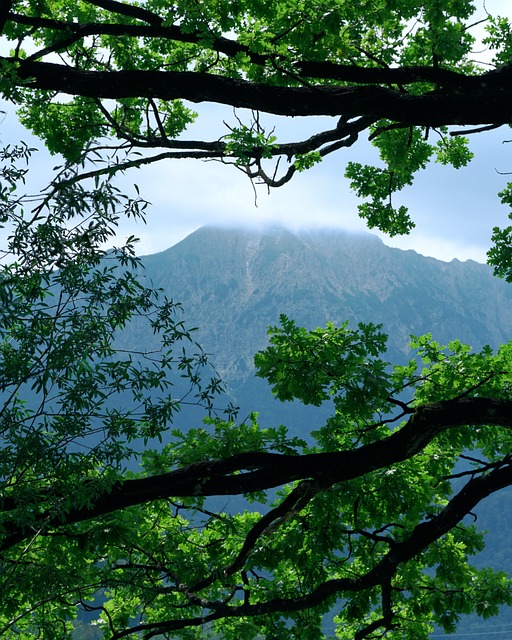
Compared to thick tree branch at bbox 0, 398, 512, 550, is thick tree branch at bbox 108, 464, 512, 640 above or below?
below

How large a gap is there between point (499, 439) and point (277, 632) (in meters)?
5.26

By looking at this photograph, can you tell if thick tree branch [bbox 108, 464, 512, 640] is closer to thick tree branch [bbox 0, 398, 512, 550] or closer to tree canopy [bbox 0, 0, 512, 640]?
tree canopy [bbox 0, 0, 512, 640]

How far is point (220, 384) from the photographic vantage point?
9.07 meters

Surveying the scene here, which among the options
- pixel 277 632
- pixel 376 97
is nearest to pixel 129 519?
pixel 277 632

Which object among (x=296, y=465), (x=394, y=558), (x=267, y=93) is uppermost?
(x=267, y=93)

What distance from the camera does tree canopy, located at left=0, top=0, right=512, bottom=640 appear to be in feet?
23.0

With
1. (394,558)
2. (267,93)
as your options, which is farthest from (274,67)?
(394,558)

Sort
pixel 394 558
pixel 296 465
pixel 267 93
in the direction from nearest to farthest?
1. pixel 267 93
2. pixel 296 465
3. pixel 394 558

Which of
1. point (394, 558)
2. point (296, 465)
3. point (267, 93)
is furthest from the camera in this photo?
point (394, 558)

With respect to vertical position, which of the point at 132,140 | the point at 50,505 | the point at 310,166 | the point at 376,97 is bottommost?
the point at 50,505

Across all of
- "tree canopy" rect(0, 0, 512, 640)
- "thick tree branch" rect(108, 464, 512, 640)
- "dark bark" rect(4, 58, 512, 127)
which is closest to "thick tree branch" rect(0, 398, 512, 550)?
"tree canopy" rect(0, 0, 512, 640)

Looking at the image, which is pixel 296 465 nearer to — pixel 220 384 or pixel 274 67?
pixel 220 384

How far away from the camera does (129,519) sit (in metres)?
→ 10.6

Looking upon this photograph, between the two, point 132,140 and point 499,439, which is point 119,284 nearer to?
point 132,140
